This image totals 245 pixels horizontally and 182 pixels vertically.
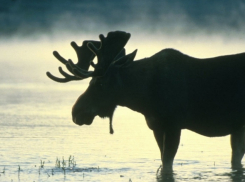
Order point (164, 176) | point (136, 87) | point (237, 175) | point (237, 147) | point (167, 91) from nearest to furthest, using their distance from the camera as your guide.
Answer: point (164, 176) → point (237, 175) → point (167, 91) → point (136, 87) → point (237, 147)

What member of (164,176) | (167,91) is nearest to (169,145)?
(164,176)

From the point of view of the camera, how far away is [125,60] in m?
14.7

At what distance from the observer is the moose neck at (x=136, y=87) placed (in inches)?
581

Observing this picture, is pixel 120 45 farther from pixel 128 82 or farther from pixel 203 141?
pixel 203 141

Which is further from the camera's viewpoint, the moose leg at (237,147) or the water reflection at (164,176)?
the moose leg at (237,147)

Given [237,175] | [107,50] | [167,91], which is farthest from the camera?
[107,50]

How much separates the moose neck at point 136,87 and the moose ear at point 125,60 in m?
0.17

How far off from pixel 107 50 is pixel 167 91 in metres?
1.37

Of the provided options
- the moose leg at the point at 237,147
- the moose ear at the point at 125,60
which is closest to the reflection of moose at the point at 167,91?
the moose ear at the point at 125,60

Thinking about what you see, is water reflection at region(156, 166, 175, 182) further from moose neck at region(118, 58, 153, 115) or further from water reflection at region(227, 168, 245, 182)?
moose neck at region(118, 58, 153, 115)

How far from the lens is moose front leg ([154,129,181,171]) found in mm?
14656

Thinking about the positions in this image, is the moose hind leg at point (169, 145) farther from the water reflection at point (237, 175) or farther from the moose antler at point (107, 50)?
the moose antler at point (107, 50)

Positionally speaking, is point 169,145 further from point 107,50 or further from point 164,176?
point 107,50

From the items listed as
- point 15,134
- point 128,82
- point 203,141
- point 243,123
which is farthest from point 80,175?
point 15,134
